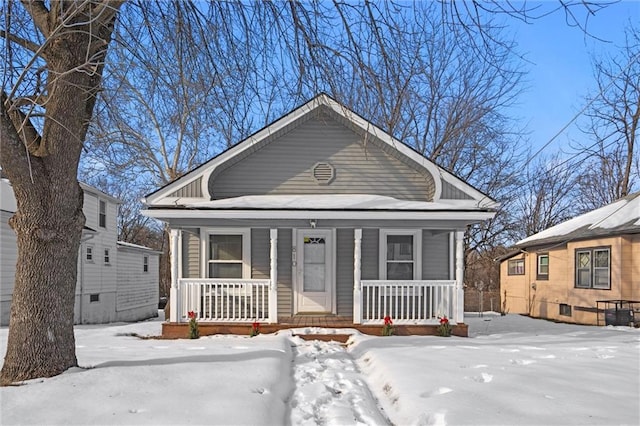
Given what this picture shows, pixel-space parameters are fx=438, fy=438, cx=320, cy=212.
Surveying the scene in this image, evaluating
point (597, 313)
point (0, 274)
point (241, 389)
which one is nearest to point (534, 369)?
point (241, 389)

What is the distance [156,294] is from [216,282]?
20.2 metres

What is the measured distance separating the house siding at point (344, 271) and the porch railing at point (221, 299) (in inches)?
68.2

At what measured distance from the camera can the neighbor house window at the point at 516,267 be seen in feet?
63.3

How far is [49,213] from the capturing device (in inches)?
185

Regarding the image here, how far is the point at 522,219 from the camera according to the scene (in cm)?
2920

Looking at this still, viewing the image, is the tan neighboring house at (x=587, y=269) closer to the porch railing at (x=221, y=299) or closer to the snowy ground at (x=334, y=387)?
the snowy ground at (x=334, y=387)

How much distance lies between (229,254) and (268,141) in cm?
278

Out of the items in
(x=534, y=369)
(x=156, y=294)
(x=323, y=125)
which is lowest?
(x=156, y=294)

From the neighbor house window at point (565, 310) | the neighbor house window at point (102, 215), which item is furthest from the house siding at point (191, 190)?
the neighbor house window at point (565, 310)

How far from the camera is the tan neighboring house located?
41.7 ft

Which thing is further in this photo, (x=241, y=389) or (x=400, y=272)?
(x=400, y=272)

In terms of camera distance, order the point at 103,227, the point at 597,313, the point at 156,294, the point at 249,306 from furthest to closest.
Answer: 1. the point at 156,294
2. the point at 103,227
3. the point at 597,313
4. the point at 249,306

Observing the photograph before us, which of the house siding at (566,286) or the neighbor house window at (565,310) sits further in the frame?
the neighbor house window at (565,310)

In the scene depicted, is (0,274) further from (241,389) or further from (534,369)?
(534,369)
